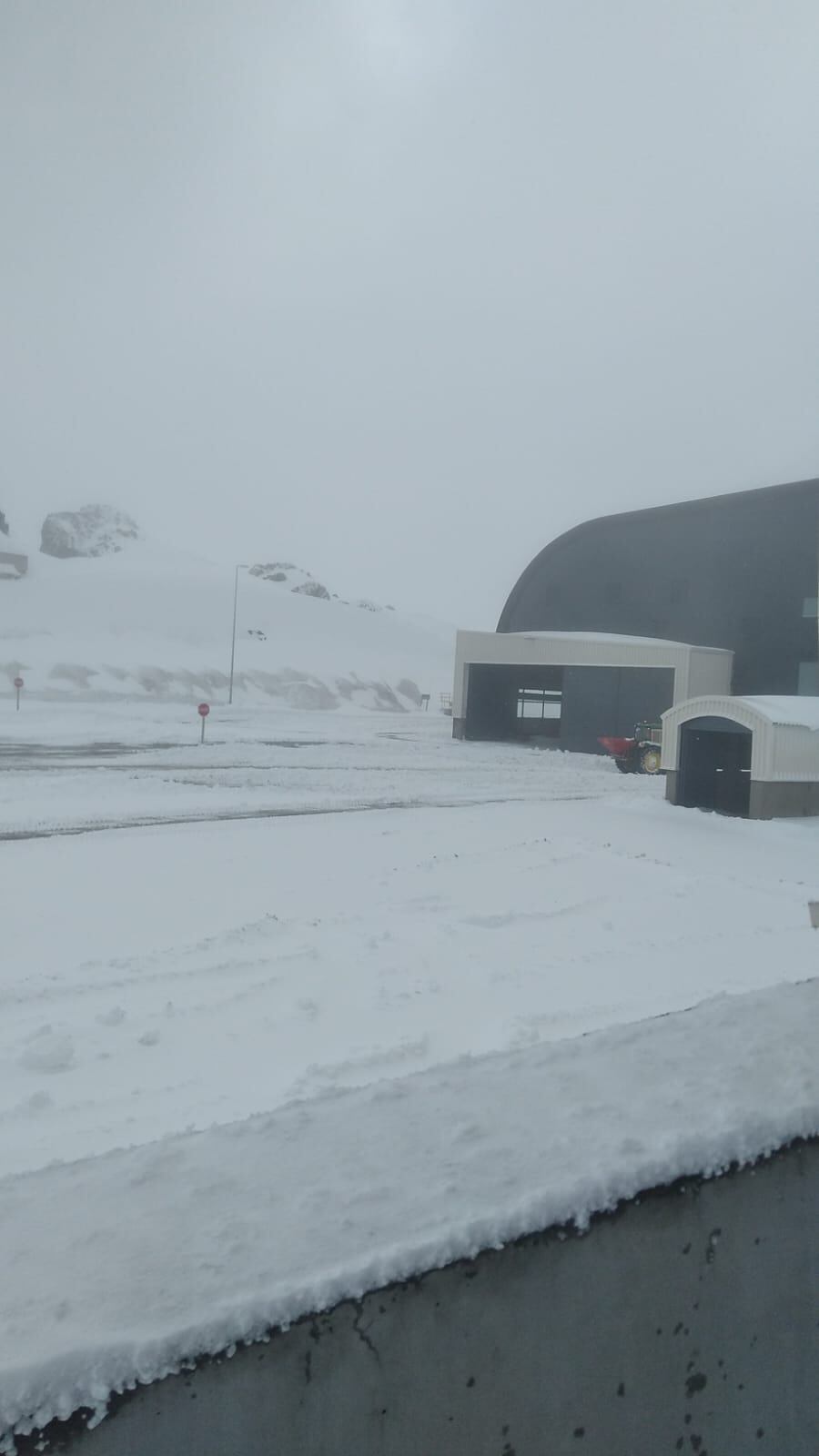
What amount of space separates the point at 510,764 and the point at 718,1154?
25962 mm

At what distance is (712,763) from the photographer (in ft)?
62.3

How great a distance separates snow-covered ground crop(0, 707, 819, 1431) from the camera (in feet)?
5.11

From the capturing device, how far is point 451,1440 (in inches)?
63.1

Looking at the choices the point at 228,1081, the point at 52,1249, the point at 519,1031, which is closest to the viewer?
the point at 52,1249

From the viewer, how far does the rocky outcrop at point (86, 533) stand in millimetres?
150625

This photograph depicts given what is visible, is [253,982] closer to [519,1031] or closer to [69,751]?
[519,1031]

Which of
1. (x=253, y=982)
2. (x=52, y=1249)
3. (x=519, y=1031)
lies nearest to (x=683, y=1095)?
(x=52, y=1249)

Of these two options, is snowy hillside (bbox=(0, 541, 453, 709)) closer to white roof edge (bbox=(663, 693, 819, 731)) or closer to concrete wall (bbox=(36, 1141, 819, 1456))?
white roof edge (bbox=(663, 693, 819, 731))

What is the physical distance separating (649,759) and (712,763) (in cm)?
770

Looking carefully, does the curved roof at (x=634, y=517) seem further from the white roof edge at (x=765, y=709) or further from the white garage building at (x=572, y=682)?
the white roof edge at (x=765, y=709)

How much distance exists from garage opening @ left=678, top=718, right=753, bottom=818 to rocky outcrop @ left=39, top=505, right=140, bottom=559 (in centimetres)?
14086

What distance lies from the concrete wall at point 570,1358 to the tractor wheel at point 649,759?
25170mm

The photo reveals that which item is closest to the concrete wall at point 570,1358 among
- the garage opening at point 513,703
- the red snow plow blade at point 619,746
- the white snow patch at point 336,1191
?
the white snow patch at point 336,1191

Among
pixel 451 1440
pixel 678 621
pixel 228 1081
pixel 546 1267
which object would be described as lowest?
pixel 228 1081
